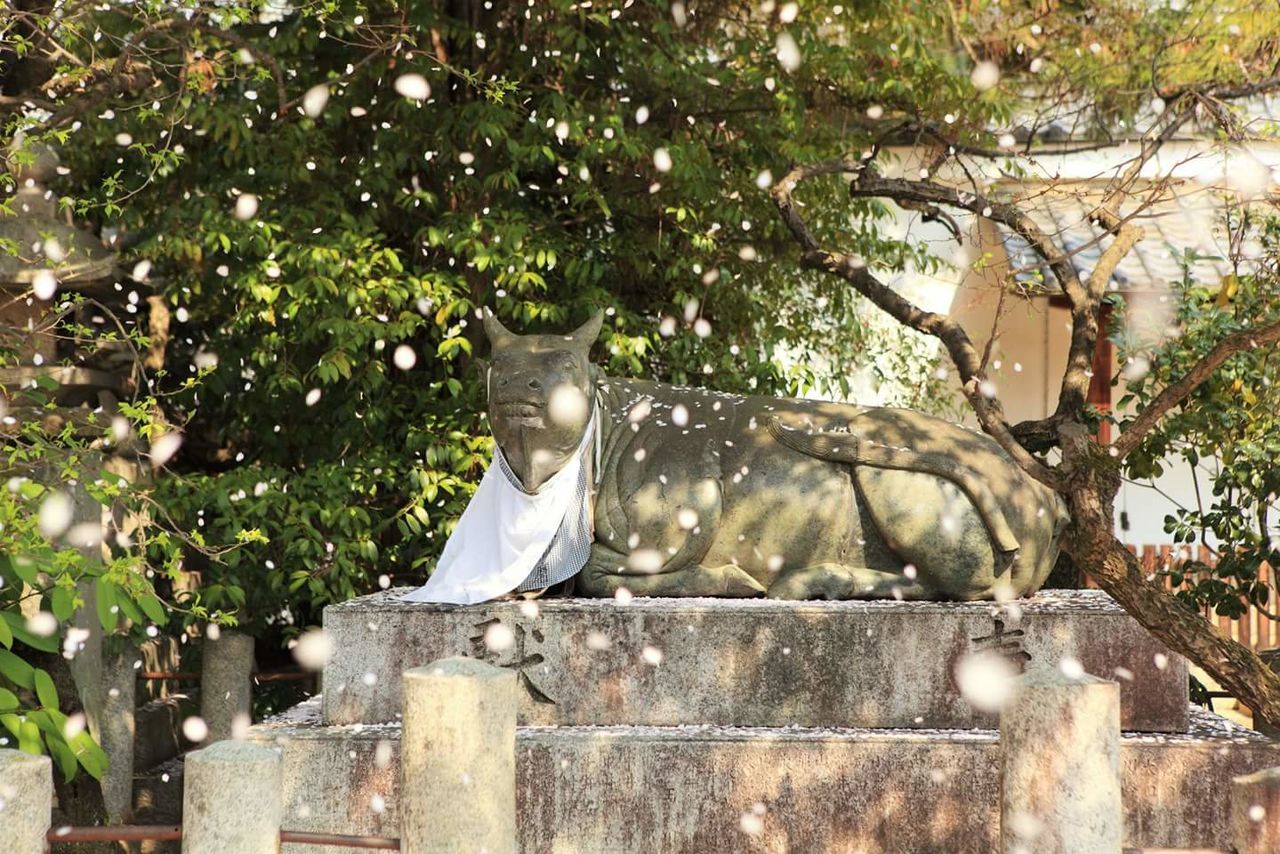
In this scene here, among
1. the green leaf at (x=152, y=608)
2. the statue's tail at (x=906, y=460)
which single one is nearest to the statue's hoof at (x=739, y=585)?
the statue's tail at (x=906, y=460)

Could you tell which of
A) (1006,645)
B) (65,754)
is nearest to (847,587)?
(1006,645)

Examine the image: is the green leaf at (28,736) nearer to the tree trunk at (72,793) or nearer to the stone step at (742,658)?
the stone step at (742,658)

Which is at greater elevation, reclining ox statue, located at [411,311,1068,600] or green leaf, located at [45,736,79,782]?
reclining ox statue, located at [411,311,1068,600]

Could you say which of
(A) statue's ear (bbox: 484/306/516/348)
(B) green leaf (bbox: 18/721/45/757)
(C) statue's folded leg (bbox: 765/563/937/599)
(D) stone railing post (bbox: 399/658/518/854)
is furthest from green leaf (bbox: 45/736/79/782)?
(C) statue's folded leg (bbox: 765/563/937/599)

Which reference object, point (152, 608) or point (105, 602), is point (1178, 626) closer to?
point (152, 608)

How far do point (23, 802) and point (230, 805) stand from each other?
503 millimetres

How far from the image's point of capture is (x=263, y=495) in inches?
312

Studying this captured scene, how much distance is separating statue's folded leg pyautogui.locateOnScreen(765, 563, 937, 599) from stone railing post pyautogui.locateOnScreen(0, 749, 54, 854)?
310 cm

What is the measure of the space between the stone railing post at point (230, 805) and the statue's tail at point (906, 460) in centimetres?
304

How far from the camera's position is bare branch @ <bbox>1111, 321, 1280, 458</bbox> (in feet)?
17.3

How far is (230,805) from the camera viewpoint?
11.8 ft

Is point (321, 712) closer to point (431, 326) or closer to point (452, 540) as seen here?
point (452, 540)

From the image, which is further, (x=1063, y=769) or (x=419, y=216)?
(x=419, y=216)

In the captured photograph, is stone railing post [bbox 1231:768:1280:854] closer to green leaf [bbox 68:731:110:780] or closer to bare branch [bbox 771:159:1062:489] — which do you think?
bare branch [bbox 771:159:1062:489]
